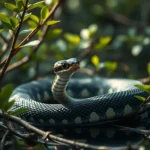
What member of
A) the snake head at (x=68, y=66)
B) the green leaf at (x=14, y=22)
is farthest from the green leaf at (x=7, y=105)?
the snake head at (x=68, y=66)

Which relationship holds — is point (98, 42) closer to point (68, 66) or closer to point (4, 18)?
point (68, 66)

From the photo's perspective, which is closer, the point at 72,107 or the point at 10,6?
the point at 10,6

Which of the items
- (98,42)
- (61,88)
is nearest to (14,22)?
(61,88)

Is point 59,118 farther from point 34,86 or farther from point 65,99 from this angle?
point 34,86

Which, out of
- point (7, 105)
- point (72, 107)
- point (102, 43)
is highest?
point (7, 105)

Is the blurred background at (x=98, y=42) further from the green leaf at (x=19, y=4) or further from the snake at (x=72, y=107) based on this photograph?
the green leaf at (x=19, y=4)

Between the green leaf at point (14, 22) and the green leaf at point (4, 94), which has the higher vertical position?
the green leaf at point (14, 22)
